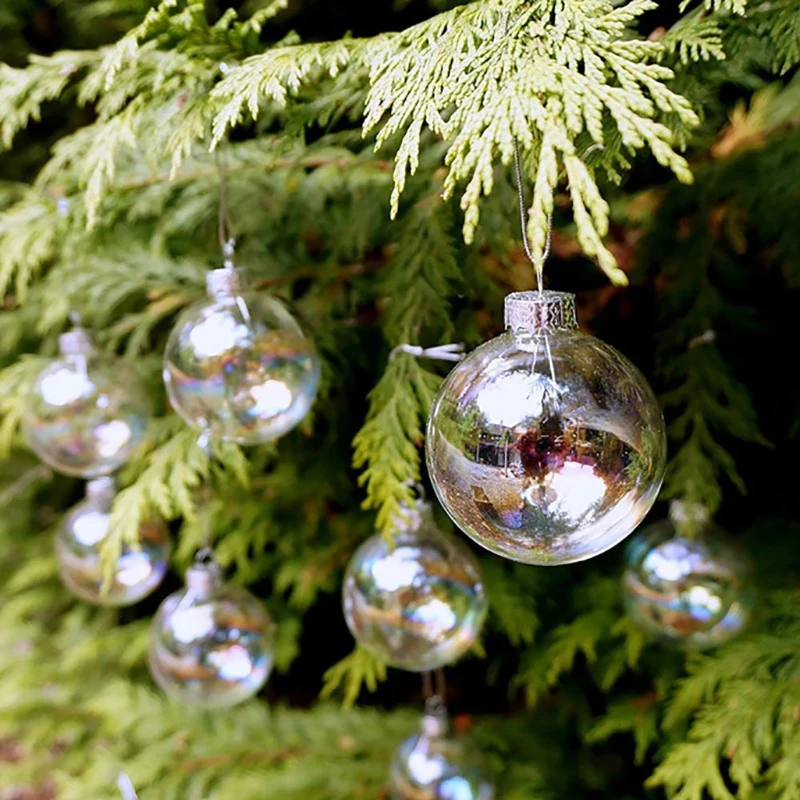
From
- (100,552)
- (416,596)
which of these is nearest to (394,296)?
(416,596)

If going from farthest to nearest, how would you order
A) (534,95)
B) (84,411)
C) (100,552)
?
1. (100,552)
2. (84,411)
3. (534,95)

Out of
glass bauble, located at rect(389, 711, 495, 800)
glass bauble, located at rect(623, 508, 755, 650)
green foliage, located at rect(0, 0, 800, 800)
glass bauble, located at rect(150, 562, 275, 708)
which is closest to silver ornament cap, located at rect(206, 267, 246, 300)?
green foliage, located at rect(0, 0, 800, 800)

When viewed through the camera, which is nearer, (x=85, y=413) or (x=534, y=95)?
(x=534, y=95)

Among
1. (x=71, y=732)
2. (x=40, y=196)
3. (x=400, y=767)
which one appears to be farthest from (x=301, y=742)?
(x=40, y=196)

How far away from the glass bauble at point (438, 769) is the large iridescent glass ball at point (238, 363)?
620 mm

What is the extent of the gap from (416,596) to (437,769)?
41 cm

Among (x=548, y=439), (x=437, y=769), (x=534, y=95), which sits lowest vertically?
(x=437, y=769)

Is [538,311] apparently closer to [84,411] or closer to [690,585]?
[690,585]

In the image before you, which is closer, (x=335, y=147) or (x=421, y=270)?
(x=421, y=270)

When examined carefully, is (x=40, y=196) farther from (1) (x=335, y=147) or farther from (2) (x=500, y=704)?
(2) (x=500, y=704)

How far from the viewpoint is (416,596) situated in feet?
3.24

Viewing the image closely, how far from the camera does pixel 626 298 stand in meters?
1.47

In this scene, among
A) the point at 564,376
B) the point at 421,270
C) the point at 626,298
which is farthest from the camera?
the point at 626,298

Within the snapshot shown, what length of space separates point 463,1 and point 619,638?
1.08 meters
